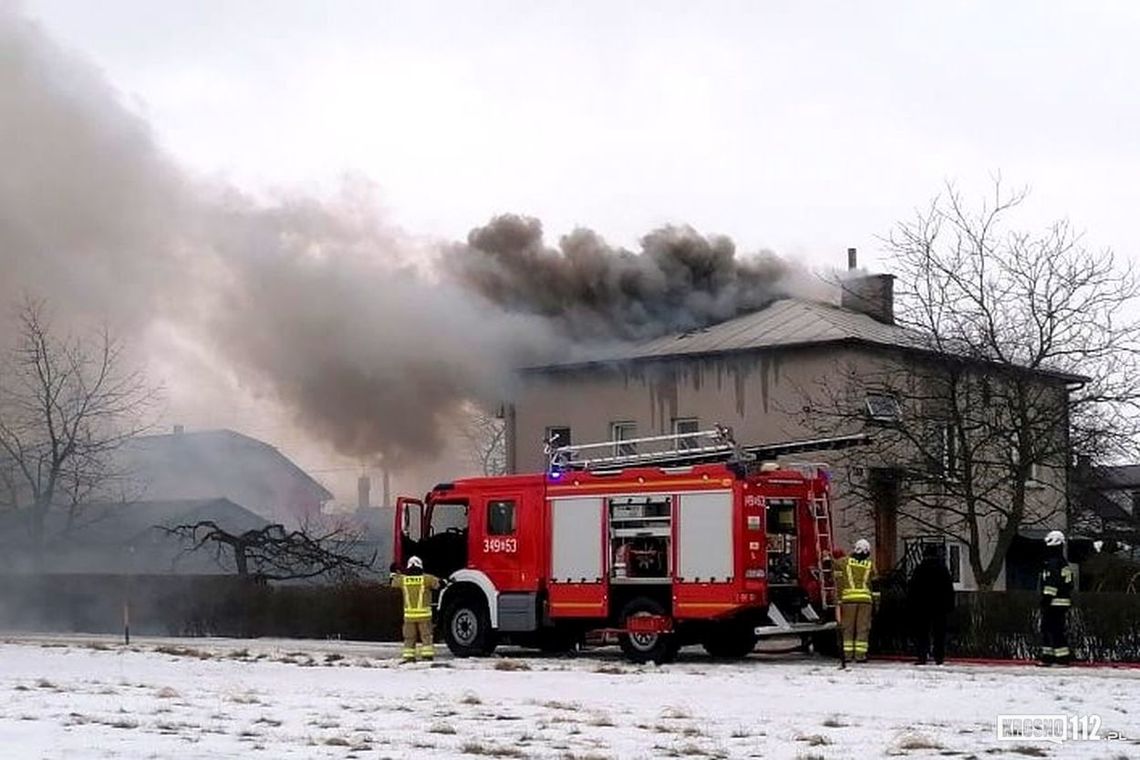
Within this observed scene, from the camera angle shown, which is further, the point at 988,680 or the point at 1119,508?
the point at 1119,508

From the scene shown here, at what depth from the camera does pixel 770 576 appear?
21.0m

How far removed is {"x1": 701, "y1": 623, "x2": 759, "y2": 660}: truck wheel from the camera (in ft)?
71.5

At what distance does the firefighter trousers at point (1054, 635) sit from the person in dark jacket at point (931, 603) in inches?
51.3

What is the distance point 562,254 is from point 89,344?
10245mm

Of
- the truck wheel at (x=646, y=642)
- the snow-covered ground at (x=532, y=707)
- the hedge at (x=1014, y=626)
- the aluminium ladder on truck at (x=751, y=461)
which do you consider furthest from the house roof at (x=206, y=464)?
the hedge at (x=1014, y=626)

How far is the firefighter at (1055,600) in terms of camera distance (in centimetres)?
1927

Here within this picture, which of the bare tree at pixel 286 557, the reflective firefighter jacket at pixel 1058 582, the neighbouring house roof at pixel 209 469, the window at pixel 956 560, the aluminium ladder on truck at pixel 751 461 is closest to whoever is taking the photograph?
the reflective firefighter jacket at pixel 1058 582

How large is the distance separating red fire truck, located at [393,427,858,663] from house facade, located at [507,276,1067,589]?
681 cm

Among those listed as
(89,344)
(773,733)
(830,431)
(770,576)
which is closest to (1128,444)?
(830,431)

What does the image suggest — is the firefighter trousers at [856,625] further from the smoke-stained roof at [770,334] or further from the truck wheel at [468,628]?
the smoke-stained roof at [770,334]

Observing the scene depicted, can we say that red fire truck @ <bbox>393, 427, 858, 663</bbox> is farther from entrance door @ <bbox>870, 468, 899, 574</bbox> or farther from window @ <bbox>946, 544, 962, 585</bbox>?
window @ <bbox>946, 544, 962, 585</bbox>

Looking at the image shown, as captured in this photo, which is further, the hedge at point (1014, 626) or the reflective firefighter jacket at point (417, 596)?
the reflective firefighter jacket at point (417, 596)

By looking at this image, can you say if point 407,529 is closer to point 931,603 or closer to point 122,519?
point 931,603

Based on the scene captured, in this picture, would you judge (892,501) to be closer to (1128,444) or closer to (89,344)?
(1128,444)
